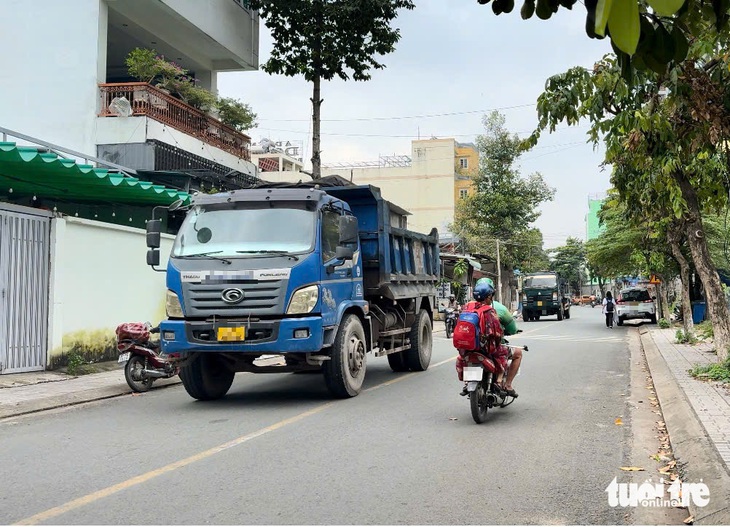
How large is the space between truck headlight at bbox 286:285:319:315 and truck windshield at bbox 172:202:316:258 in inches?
19.8

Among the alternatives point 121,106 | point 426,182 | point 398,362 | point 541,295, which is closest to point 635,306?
point 541,295

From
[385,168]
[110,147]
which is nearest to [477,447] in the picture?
[110,147]

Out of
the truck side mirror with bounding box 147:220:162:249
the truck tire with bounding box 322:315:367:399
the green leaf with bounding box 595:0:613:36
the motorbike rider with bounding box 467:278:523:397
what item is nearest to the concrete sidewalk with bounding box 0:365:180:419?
the truck side mirror with bounding box 147:220:162:249

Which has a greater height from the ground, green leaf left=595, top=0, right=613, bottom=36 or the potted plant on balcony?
the potted plant on balcony

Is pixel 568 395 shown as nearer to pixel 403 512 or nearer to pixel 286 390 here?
pixel 286 390

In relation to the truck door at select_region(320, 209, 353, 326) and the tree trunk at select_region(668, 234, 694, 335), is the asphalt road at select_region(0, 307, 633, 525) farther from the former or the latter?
the tree trunk at select_region(668, 234, 694, 335)

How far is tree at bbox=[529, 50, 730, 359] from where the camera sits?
8555mm

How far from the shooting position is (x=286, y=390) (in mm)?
10141

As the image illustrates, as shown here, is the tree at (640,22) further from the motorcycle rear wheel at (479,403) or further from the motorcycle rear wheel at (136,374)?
the motorcycle rear wheel at (136,374)

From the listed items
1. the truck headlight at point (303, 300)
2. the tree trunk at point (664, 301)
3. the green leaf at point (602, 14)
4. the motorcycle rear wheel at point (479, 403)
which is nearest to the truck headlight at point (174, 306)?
the truck headlight at point (303, 300)

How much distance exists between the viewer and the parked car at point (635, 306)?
3192 cm

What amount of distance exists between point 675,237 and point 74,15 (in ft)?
50.9

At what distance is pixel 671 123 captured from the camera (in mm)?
9594

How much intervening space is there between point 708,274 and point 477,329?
626 cm
